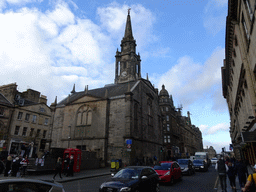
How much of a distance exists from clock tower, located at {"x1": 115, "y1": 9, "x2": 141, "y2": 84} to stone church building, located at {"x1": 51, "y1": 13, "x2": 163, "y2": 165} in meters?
16.7

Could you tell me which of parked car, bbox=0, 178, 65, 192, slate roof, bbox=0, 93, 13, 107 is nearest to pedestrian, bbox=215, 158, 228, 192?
parked car, bbox=0, 178, 65, 192

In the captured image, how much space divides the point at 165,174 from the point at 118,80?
43.6m

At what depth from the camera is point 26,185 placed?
368 cm

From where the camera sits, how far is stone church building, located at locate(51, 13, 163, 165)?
2616cm

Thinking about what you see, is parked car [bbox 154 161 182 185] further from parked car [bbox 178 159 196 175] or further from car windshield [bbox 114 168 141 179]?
parked car [bbox 178 159 196 175]

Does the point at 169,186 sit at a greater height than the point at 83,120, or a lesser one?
lesser

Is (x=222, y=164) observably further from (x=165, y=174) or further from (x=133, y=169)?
(x=133, y=169)

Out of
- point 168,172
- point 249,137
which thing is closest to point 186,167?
point 168,172

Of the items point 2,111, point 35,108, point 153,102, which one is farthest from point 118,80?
point 2,111

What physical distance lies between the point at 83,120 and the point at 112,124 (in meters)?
6.05

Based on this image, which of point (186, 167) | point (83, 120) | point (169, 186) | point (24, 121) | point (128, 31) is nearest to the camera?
point (169, 186)

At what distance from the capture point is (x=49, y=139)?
108 feet

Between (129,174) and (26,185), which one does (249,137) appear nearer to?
(129,174)

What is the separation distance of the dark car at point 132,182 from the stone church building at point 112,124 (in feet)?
47.9
